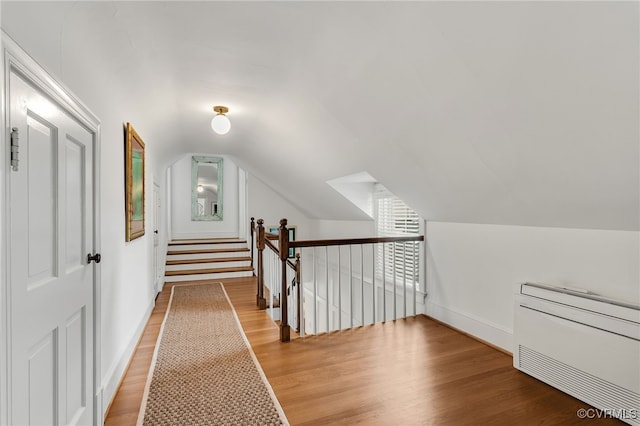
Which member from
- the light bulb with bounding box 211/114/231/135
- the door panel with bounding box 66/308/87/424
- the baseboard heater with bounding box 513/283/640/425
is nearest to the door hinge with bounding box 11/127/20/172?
the door panel with bounding box 66/308/87/424

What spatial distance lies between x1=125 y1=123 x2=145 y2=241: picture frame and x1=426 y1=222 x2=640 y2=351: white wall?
114 inches

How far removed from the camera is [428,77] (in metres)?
1.90

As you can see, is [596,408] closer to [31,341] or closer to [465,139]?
[465,139]

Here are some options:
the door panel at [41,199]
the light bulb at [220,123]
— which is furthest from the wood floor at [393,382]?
the light bulb at [220,123]

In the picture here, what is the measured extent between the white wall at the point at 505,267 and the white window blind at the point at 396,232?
27 cm

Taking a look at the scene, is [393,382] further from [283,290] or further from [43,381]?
[43,381]

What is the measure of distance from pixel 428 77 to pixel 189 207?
683 centimetres

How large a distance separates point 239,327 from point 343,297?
2.49m

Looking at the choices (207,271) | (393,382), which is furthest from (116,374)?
(207,271)

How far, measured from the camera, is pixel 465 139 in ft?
7.13

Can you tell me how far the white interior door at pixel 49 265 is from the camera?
41.6 inches

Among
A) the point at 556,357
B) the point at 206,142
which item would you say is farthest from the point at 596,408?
the point at 206,142

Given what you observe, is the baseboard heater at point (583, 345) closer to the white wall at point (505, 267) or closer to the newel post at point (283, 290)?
the white wall at point (505, 267)

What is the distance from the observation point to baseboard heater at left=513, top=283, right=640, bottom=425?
177cm
